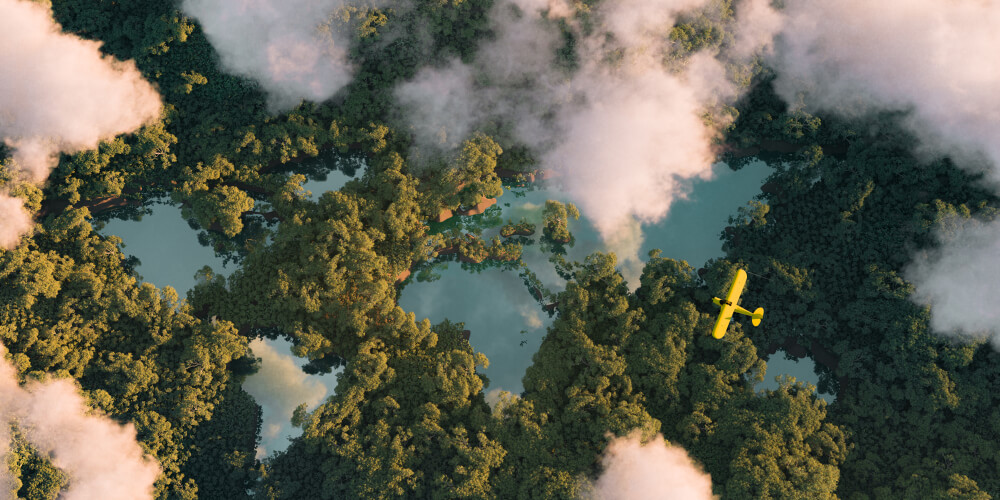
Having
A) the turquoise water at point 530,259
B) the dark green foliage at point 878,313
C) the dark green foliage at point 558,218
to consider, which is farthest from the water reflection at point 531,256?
the dark green foliage at point 878,313

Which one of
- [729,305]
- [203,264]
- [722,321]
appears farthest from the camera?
[203,264]

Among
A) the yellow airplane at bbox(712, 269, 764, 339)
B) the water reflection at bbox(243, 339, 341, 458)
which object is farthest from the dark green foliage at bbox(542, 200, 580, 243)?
the water reflection at bbox(243, 339, 341, 458)

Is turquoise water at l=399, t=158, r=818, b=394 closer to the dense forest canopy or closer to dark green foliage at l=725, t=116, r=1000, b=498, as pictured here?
the dense forest canopy

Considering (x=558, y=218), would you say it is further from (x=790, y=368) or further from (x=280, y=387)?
(x=280, y=387)

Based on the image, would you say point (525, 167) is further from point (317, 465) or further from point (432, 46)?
point (317, 465)

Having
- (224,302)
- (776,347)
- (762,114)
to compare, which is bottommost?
(224,302)

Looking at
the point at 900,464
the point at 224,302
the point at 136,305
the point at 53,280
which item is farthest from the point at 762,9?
the point at 53,280

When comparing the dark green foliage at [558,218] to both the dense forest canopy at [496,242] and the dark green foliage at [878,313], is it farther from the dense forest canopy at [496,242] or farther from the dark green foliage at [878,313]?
the dark green foliage at [878,313]

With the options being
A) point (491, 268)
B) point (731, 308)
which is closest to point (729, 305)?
point (731, 308)
